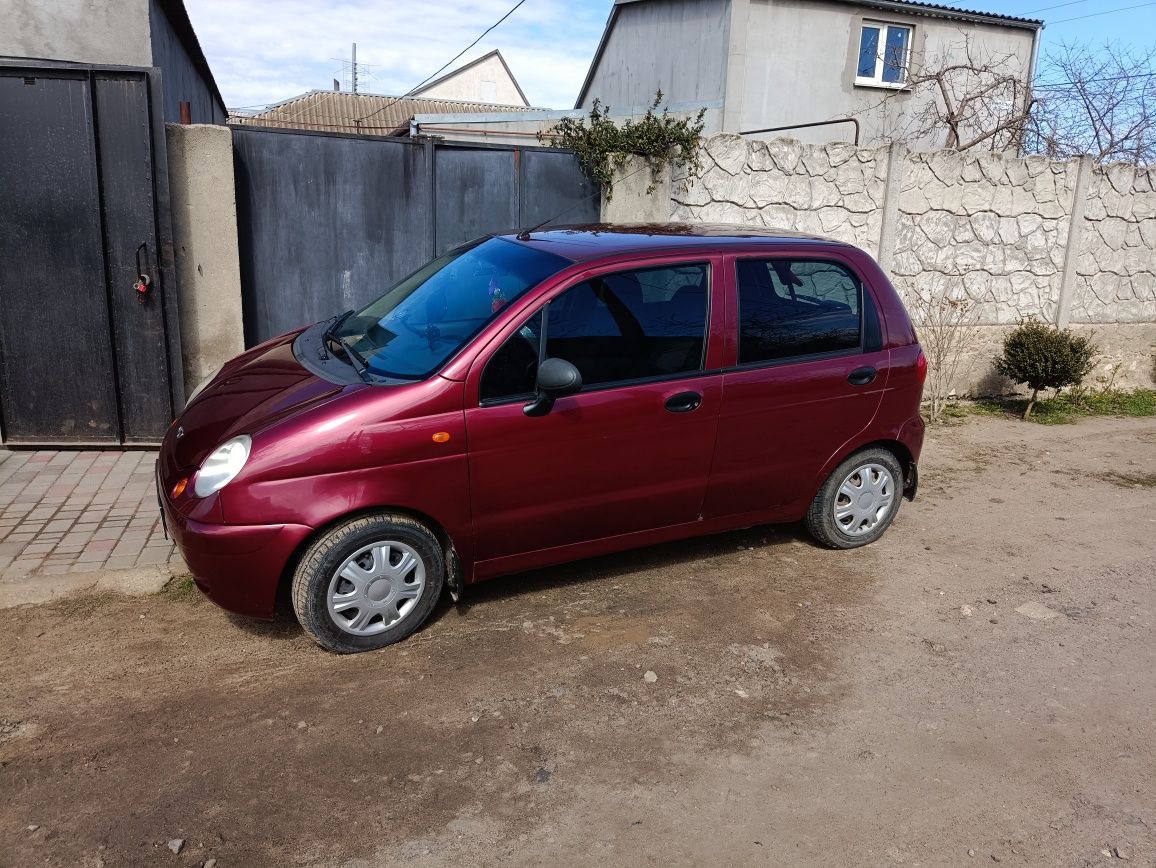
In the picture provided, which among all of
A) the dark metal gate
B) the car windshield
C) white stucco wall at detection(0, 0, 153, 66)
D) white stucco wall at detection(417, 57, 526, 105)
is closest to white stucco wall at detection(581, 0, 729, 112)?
white stucco wall at detection(0, 0, 153, 66)

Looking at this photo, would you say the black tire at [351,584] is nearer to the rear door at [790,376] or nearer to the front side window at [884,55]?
the rear door at [790,376]

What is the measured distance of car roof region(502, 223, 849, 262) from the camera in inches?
177

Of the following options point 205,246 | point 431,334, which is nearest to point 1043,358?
point 431,334

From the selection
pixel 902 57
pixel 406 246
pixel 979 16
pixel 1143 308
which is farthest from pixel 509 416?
pixel 979 16

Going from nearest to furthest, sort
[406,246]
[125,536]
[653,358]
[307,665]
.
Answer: [307,665], [653,358], [125,536], [406,246]

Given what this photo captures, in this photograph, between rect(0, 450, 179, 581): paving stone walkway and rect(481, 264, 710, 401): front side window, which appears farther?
rect(0, 450, 179, 581): paving stone walkway

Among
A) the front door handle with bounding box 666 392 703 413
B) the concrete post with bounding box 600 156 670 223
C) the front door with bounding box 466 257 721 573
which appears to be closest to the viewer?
the front door with bounding box 466 257 721 573

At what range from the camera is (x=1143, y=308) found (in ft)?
33.5

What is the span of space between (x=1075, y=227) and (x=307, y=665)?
8975 millimetres

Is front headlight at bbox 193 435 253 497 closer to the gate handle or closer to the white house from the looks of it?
the gate handle

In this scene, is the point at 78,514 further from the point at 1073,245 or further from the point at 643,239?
the point at 1073,245

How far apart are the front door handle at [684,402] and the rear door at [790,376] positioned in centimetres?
18

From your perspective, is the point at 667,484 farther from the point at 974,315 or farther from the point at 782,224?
the point at 974,315

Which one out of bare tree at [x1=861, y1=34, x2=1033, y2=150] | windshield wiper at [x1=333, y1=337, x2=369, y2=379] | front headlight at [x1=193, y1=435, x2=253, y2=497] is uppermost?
bare tree at [x1=861, y1=34, x2=1033, y2=150]
